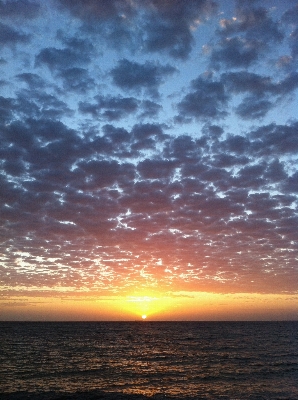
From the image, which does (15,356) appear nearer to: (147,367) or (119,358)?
(119,358)

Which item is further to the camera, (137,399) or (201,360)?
(201,360)

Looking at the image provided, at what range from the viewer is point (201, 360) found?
42.4 meters

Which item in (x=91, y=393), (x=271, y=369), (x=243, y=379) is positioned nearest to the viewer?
(x=91, y=393)

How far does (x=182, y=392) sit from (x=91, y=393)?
696 cm

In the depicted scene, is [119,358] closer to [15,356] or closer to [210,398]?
[15,356]

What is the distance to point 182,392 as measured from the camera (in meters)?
25.9

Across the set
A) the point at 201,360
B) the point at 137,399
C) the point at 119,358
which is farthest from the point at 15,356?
the point at 137,399

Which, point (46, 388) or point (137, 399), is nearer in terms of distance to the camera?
point (137, 399)

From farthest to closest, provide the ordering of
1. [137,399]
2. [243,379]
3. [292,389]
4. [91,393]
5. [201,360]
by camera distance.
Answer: [201,360]
[243,379]
[292,389]
[91,393]
[137,399]

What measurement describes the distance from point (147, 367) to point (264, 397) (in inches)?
629

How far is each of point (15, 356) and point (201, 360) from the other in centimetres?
2460

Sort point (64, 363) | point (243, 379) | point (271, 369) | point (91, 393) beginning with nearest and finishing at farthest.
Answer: point (91, 393) → point (243, 379) → point (271, 369) → point (64, 363)

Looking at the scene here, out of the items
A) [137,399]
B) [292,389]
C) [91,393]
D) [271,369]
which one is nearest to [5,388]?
[91,393]

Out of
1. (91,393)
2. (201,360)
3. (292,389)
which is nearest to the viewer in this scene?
(91,393)
